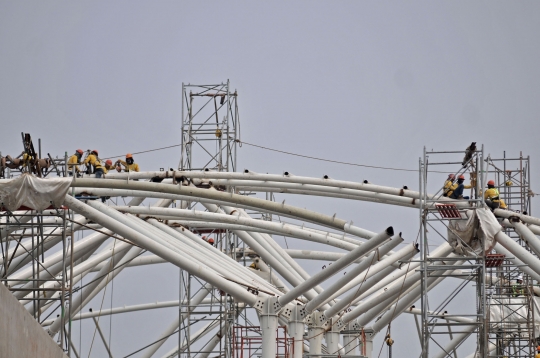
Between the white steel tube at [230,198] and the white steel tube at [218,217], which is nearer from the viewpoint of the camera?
the white steel tube at [230,198]

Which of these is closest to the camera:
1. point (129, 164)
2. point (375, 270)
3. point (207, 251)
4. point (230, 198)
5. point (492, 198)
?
point (230, 198)

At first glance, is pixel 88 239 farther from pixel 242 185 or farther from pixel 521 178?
pixel 521 178

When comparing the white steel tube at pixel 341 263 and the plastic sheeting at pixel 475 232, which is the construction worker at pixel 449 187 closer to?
the plastic sheeting at pixel 475 232

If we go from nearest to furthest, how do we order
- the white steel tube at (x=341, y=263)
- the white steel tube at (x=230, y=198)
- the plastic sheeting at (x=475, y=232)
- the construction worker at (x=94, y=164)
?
the white steel tube at (x=341, y=263) → the white steel tube at (x=230, y=198) → the plastic sheeting at (x=475, y=232) → the construction worker at (x=94, y=164)

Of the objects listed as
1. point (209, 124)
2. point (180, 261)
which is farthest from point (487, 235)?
point (209, 124)

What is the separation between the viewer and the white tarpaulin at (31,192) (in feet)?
89.9

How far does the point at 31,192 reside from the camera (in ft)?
90.4

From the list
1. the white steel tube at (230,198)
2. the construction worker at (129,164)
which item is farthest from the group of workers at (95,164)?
the white steel tube at (230,198)

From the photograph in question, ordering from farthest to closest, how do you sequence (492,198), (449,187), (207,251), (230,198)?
(207,251) → (492,198) → (449,187) → (230,198)

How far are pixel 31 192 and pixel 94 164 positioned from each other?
8421 millimetres

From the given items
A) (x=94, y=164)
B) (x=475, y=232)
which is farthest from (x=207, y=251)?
(x=475, y=232)

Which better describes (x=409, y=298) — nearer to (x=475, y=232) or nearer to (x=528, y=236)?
(x=528, y=236)

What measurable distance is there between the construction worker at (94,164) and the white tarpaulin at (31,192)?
7374mm

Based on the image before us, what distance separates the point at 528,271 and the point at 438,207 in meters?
5.30
